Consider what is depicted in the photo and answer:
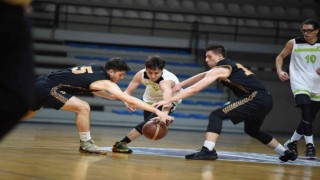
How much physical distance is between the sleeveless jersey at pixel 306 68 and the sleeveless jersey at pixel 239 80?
99 centimetres

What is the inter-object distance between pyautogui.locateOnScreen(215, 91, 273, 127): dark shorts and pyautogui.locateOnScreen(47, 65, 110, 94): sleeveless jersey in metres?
1.36

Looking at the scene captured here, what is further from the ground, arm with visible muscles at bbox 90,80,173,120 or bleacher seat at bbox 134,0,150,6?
bleacher seat at bbox 134,0,150,6

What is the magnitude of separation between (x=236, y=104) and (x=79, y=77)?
1.75 metres

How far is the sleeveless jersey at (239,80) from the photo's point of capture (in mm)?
6598

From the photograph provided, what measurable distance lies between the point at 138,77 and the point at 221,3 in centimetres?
1091

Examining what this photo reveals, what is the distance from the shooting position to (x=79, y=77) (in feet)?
21.0

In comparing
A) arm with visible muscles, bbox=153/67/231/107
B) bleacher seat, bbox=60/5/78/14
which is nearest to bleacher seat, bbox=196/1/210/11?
bleacher seat, bbox=60/5/78/14

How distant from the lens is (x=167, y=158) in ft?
20.8

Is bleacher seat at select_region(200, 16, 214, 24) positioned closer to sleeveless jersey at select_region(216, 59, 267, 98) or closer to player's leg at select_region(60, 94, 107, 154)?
sleeveless jersey at select_region(216, 59, 267, 98)

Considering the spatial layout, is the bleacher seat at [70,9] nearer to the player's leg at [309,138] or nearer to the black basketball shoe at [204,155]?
the player's leg at [309,138]

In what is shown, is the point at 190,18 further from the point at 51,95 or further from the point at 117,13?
the point at 51,95

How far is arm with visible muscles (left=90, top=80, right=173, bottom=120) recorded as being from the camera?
18.6 feet

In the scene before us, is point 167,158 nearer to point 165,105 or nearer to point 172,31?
point 165,105

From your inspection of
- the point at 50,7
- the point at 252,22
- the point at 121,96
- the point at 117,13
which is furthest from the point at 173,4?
the point at 121,96
